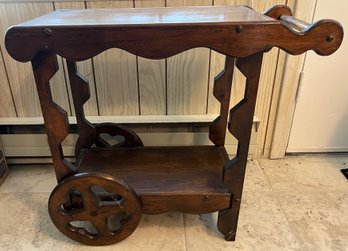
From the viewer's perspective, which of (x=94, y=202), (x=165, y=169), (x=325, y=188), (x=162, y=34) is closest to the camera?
(x=162, y=34)

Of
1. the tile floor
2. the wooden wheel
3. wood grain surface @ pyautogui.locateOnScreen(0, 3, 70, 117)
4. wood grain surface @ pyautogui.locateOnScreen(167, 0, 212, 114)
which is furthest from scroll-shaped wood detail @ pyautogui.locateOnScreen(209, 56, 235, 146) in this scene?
wood grain surface @ pyautogui.locateOnScreen(0, 3, 70, 117)

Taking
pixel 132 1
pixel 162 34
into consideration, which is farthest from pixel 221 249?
pixel 132 1

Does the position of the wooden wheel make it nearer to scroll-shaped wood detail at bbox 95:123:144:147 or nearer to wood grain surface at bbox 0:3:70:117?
scroll-shaped wood detail at bbox 95:123:144:147

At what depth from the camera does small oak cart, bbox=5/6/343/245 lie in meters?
0.64

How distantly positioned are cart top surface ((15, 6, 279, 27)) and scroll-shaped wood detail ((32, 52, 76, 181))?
9 centimetres

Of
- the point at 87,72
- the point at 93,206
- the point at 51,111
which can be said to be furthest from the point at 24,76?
the point at 93,206

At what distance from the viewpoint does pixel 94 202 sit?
0.85 metres

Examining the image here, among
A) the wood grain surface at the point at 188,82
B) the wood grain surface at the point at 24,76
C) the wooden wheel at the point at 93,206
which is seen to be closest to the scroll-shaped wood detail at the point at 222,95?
the wood grain surface at the point at 188,82

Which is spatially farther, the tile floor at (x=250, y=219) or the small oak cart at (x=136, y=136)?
the tile floor at (x=250, y=219)

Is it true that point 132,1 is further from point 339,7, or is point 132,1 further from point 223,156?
point 339,7

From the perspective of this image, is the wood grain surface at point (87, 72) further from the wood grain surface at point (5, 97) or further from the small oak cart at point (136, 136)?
the wood grain surface at point (5, 97)

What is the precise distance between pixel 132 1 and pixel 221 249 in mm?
877

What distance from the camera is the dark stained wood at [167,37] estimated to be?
631mm

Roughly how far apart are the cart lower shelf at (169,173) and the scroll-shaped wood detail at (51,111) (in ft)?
0.45
